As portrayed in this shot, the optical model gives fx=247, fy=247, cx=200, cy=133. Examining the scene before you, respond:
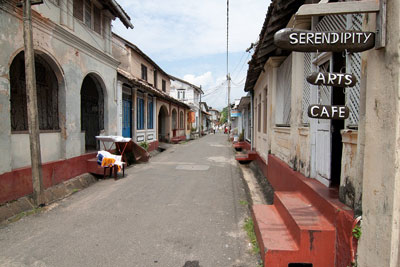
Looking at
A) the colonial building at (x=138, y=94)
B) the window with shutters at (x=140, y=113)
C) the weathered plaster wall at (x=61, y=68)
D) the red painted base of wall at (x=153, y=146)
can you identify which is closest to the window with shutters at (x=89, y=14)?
the weathered plaster wall at (x=61, y=68)

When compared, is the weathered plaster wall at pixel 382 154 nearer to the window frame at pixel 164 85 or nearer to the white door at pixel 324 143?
the white door at pixel 324 143

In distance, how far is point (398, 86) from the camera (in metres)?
2.01

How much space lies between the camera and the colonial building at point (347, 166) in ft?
6.85

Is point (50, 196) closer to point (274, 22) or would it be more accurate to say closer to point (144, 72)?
point (274, 22)

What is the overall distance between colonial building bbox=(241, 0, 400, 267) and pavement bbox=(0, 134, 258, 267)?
2.72 ft

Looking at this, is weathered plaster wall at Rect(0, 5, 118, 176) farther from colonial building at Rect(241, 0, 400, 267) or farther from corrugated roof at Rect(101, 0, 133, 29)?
colonial building at Rect(241, 0, 400, 267)

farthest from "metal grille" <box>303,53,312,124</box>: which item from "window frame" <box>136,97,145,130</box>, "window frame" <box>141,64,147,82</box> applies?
"window frame" <box>141,64,147,82</box>

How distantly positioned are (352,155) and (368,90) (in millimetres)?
770

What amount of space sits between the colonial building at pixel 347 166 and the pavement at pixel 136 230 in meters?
0.83

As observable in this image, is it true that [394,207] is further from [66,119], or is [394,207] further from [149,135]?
[149,135]

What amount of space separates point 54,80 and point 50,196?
319 cm

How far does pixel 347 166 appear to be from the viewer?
9.21 ft

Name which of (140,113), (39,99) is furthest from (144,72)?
(39,99)

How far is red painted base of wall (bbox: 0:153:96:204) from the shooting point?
4988 millimetres
